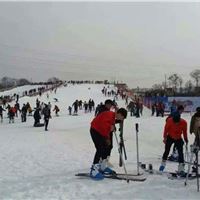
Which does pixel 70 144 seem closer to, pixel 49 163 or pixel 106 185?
pixel 49 163

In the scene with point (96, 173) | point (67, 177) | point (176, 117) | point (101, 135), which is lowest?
point (67, 177)

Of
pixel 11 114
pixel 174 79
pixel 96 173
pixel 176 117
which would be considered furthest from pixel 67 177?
pixel 174 79

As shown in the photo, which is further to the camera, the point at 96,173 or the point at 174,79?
the point at 174,79

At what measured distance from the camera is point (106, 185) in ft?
32.2

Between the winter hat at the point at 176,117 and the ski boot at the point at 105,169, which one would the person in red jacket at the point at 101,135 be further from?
the winter hat at the point at 176,117

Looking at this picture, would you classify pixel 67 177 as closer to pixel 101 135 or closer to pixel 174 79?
pixel 101 135

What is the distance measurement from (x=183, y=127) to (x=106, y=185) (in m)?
2.48

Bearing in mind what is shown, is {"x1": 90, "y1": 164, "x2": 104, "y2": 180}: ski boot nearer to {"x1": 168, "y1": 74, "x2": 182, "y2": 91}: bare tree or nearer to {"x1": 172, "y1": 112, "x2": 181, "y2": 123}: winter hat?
{"x1": 172, "y1": 112, "x2": 181, "y2": 123}: winter hat

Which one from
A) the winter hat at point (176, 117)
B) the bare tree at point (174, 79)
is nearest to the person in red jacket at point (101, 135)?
the winter hat at point (176, 117)

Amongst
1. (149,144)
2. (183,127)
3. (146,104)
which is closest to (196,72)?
(146,104)

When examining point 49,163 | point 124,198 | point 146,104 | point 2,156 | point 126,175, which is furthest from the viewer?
point 146,104

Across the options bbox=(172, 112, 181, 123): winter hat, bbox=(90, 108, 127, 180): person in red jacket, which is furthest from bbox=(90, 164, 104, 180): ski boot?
bbox=(172, 112, 181, 123): winter hat

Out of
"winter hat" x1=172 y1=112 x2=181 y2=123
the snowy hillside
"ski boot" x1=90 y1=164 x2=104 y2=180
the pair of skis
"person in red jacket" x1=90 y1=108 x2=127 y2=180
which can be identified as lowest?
the snowy hillside

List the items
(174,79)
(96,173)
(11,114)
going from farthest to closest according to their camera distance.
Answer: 1. (174,79)
2. (11,114)
3. (96,173)
